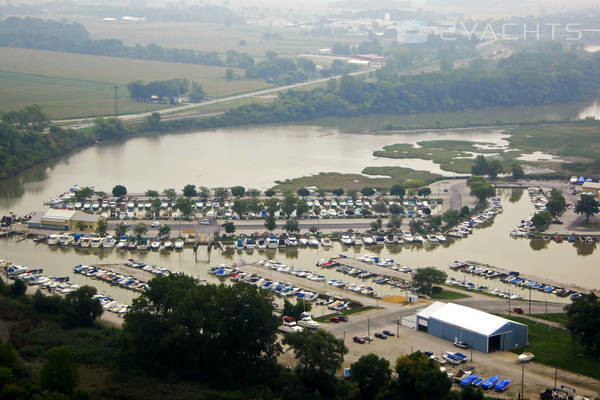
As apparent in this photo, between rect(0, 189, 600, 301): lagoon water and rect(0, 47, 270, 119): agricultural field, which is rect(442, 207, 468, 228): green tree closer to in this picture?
rect(0, 189, 600, 301): lagoon water

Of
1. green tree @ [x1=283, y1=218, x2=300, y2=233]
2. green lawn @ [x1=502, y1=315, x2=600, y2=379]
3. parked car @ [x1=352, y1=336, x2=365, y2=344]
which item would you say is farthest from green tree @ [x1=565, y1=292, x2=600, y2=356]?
green tree @ [x1=283, y1=218, x2=300, y2=233]

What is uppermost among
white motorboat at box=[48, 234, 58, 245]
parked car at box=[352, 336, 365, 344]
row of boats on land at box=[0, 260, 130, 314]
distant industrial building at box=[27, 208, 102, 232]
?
distant industrial building at box=[27, 208, 102, 232]

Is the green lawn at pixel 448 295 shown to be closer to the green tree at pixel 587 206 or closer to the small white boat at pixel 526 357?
the small white boat at pixel 526 357

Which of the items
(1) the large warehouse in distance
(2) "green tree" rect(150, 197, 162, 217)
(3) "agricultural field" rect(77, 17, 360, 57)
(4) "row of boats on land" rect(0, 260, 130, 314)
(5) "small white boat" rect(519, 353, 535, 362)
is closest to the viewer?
(5) "small white boat" rect(519, 353, 535, 362)

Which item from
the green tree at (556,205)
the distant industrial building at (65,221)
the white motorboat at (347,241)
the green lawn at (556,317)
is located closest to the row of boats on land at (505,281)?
the green lawn at (556,317)

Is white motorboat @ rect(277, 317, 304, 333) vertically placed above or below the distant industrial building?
below

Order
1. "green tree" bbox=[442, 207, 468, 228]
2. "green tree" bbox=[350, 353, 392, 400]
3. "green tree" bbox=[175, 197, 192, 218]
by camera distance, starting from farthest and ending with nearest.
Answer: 1. "green tree" bbox=[175, 197, 192, 218]
2. "green tree" bbox=[442, 207, 468, 228]
3. "green tree" bbox=[350, 353, 392, 400]

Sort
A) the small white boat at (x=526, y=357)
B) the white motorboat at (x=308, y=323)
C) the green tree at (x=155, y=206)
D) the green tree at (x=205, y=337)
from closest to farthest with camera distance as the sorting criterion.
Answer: the green tree at (x=205, y=337) → the small white boat at (x=526, y=357) → the white motorboat at (x=308, y=323) → the green tree at (x=155, y=206)
